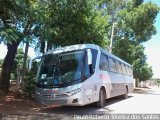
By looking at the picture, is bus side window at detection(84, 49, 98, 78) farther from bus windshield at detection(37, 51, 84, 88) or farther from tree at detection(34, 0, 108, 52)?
tree at detection(34, 0, 108, 52)

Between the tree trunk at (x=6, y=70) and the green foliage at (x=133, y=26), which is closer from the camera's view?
the tree trunk at (x=6, y=70)

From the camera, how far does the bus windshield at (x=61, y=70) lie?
12977 millimetres

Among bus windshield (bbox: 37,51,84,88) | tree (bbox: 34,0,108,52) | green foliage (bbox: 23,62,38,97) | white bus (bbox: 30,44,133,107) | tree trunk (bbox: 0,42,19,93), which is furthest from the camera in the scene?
tree trunk (bbox: 0,42,19,93)

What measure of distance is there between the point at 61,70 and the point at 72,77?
707 millimetres

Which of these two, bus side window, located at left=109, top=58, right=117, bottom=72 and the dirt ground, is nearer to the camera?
the dirt ground

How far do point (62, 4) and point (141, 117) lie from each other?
315 inches

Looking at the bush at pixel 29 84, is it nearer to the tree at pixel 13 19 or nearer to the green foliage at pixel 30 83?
the green foliage at pixel 30 83

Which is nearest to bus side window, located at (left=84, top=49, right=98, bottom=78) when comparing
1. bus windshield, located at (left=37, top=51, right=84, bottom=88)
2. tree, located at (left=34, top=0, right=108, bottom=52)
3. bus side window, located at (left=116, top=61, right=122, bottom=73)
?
bus windshield, located at (left=37, top=51, right=84, bottom=88)

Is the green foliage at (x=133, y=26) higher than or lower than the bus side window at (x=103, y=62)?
higher

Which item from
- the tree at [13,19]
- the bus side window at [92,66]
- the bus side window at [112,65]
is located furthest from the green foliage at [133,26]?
the tree at [13,19]

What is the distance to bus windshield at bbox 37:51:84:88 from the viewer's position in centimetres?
1298

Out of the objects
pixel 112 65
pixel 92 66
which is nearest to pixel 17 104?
pixel 92 66

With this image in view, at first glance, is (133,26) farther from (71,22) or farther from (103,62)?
(103,62)

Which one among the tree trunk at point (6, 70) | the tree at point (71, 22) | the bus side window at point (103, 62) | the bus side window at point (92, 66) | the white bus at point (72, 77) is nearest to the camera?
the white bus at point (72, 77)
